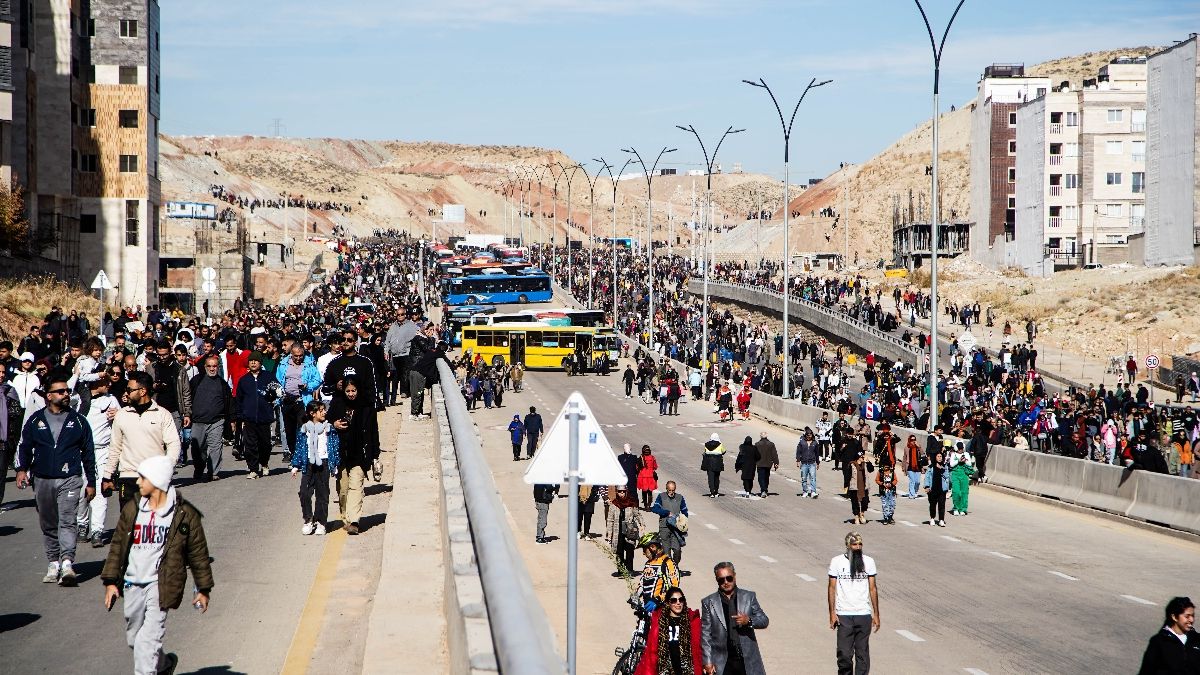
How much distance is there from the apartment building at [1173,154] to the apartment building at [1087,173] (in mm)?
11502

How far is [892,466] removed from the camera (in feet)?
79.7

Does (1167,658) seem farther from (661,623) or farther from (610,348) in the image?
(610,348)

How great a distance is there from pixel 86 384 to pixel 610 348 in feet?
153

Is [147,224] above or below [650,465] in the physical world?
above

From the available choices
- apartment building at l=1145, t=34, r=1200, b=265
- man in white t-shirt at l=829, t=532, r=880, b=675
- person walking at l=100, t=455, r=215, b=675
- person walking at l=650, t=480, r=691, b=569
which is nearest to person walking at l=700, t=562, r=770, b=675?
man in white t-shirt at l=829, t=532, r=880, b=675

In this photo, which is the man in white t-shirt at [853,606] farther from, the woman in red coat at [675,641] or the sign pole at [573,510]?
the sign pole at [573,510]

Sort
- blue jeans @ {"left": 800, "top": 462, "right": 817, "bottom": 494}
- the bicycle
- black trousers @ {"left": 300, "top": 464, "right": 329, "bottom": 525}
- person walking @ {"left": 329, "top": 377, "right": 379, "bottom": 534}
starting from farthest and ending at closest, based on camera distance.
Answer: blue jeans @ {"left": 800, "top": 462, "right": 817, "bottom": 494}
black trousers @ {"left": 300, "top": 464, "right": 329, "bottom": 525}
person walking @ {"left": 329, "top": 377, "right": 379, "bottom": 534}
the bicycle

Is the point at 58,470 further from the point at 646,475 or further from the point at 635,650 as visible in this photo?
the point at 646,475

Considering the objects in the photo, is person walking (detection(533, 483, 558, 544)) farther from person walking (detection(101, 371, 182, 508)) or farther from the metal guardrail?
Answer: the metal guardrail

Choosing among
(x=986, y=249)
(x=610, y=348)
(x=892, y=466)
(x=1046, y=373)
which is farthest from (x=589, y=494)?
(x=986, y=249)

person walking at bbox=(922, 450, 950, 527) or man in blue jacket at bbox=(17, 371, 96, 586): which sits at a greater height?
man in blue jacket at bbox=(17, 371, 96, 586)

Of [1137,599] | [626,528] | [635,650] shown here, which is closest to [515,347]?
[626,528]

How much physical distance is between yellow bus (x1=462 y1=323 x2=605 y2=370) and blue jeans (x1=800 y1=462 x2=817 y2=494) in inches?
1284

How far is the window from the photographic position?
72.0 m
